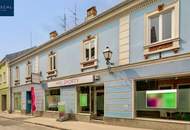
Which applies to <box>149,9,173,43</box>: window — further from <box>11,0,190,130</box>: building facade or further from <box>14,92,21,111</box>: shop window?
<box>14,92,21,111</box>: shop window

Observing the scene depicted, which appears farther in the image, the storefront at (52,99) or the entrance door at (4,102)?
the entrance door at (4,102)

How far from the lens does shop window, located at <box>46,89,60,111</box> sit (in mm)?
26961

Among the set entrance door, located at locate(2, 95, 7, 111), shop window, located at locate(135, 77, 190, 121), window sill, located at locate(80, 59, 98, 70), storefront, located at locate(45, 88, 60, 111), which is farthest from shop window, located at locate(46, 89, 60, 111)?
entrance door, located at locate(2, 95, 7, 111)

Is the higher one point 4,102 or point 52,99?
point 52,99

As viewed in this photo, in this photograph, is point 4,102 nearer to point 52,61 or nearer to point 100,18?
point 52,61

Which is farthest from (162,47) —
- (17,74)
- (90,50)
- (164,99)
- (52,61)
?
(17,74)

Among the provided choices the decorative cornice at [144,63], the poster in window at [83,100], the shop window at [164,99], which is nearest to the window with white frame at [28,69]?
the poster in window at [83,100]

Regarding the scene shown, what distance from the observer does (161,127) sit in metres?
16.1

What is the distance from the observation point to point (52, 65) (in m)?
27.9

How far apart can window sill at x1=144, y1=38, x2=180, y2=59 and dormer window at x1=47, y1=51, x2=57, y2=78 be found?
451 inches

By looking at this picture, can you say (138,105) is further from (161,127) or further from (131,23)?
(131,23)

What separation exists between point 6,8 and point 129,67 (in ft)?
27.4

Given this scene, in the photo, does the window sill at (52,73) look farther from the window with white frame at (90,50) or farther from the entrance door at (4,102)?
the entrance door at (4,102)

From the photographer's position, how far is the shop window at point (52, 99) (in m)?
27.0
